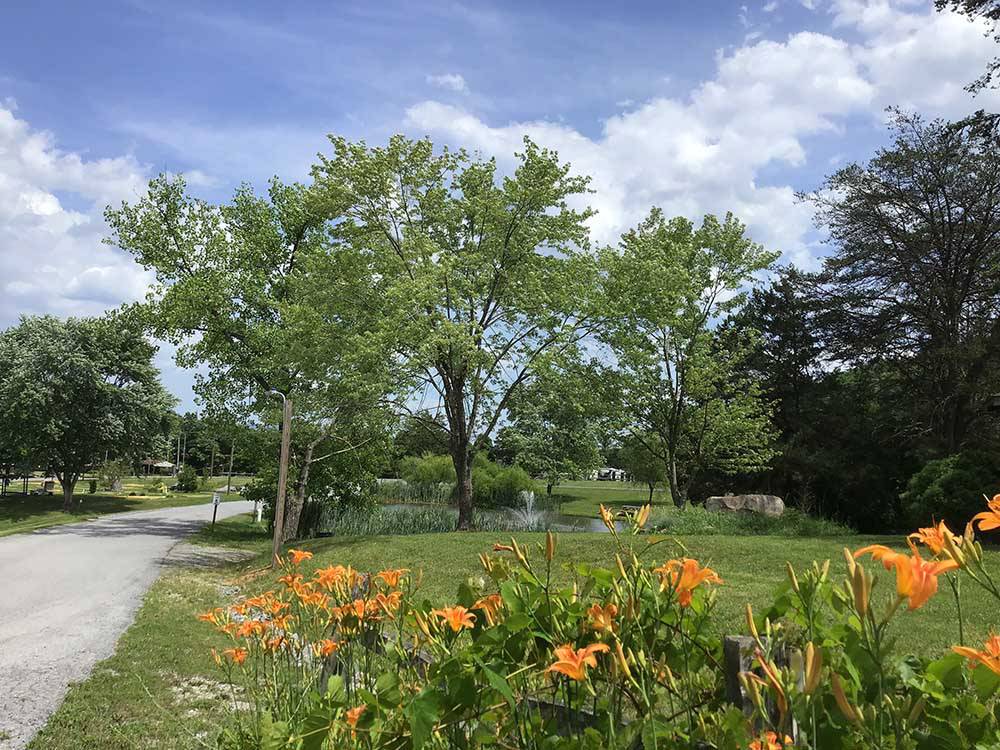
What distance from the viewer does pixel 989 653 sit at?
3.37ft

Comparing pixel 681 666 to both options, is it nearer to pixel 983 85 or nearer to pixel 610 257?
pixel 983 85

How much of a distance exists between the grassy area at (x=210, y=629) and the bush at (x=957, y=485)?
1.74 meters

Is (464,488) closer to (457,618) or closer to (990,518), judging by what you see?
(457,618)

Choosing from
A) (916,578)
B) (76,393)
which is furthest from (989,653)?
(76,393)

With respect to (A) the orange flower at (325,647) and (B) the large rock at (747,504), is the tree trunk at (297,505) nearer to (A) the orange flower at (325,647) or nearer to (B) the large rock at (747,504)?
(B) the large rock at (747,504)

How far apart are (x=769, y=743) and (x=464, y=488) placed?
15.0 m

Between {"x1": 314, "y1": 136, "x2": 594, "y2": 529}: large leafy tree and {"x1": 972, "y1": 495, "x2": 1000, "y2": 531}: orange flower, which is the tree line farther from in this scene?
{"x1": 972, "y1": 495, "x2": 1000, "y2": 531}: orange flower

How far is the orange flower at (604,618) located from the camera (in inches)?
47.4

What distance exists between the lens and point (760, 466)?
20.8 m

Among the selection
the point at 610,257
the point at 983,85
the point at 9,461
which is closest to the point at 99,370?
the point at 9,461

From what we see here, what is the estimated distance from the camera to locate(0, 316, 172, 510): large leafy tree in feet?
75.7

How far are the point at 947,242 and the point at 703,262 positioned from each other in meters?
5.95

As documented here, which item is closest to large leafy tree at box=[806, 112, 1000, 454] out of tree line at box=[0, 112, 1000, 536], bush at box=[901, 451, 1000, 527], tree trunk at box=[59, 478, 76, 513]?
tree line at box=[0, 112, 1000, 536]

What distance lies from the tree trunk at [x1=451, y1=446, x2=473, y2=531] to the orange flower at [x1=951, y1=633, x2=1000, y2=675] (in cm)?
1468
